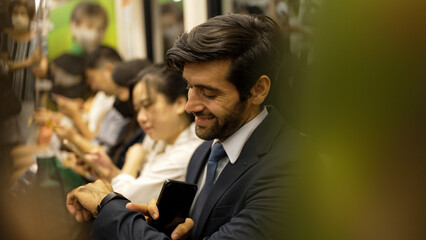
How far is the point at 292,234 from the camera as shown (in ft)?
2.46

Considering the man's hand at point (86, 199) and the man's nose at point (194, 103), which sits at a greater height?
the man's nose at point (194, 103)

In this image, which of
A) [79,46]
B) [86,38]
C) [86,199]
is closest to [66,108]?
[79,46]

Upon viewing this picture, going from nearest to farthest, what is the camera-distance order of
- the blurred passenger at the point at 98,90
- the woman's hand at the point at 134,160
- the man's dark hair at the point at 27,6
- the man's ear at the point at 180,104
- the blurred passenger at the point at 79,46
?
the man's dark hair at the point at 27,6, the woman's hand at the point at 134,160, the man's ear at the point at 180,104, the blurred passenger at the point at 98,90, the blurred passenger at the point at 79,46

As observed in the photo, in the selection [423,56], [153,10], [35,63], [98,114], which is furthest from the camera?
[98,114]

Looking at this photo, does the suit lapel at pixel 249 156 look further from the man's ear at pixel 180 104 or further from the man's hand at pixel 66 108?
the man's hand at pixel 66 108

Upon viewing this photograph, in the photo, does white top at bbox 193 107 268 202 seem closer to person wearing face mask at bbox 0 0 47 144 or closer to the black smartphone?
the black smartphone

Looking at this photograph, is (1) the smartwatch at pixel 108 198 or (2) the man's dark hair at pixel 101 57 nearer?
(1) the smartwatch at pixel 108 198

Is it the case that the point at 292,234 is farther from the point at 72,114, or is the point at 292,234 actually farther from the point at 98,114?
the point at 98,114

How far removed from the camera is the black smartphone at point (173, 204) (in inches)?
31.7

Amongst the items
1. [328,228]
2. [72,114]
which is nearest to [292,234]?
[328,228]

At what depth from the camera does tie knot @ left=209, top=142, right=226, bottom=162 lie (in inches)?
33.7

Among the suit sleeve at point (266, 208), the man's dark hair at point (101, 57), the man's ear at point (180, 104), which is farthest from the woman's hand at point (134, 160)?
the man's dark hair at point (101, 57)

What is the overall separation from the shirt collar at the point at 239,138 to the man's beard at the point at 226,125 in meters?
0.01

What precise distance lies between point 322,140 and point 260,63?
6.7 inches
